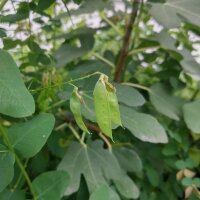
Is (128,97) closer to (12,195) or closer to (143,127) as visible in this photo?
(143,127)

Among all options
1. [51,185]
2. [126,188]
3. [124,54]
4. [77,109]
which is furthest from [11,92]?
[124,54]

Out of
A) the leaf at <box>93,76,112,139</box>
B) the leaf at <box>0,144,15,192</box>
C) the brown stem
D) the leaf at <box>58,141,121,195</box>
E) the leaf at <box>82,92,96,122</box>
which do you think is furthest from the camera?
the brown stem

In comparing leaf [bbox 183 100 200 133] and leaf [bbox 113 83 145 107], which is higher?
leaf [bbox 113 83 145 107]

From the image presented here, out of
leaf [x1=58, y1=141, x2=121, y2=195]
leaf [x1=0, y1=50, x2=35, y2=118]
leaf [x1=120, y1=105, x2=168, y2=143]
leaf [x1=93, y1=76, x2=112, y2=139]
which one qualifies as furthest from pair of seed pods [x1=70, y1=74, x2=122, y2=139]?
leaf [x1=58, y1=141, x2=121, y2=195]

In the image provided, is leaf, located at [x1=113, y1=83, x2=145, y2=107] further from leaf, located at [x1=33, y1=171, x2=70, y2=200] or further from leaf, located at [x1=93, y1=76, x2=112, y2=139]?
leaf, located at [x1=93, y1=76, x2=112, y2=139]

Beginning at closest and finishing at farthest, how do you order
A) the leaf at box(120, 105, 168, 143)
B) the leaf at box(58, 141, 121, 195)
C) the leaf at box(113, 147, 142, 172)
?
the leaf at box(120, 105, 168, 143), the leaf at box(58, 141, 121, 195), the leaf at box(113, 147, 142, 172)

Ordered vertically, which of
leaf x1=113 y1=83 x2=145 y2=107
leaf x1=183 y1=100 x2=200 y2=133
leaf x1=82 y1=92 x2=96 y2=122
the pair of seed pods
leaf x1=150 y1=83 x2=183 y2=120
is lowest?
leaf x1=150 y1=83 x2=183 y2=120
